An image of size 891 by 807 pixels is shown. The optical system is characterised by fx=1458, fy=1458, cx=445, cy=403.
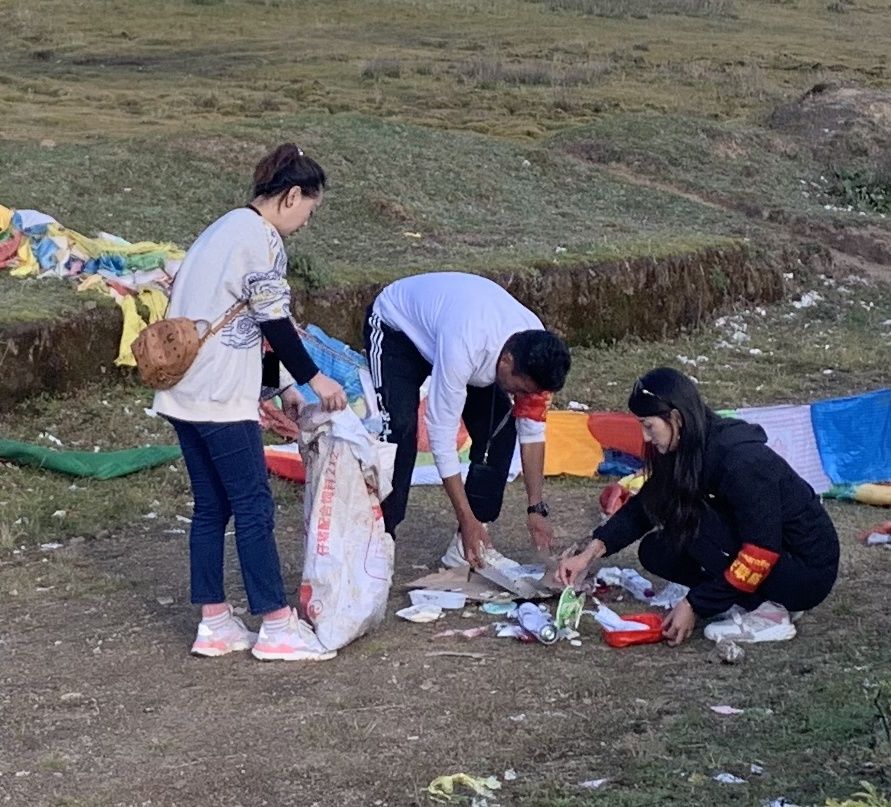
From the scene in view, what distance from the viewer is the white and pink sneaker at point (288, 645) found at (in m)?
4.60

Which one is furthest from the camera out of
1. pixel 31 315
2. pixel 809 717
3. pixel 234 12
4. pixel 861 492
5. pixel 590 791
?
pixel 234 12

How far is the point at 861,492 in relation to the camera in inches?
273

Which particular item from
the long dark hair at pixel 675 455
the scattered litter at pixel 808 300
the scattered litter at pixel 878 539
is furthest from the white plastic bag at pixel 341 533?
the scattered litter at pixel 808 300

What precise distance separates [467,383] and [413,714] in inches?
48.9

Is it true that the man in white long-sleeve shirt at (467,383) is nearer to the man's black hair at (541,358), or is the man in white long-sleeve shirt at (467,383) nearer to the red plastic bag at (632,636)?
the man's black hair at (541,358)

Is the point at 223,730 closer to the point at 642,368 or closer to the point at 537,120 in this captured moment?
the point at 642,368

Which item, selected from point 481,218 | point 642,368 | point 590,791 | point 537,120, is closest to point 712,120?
point 537,120

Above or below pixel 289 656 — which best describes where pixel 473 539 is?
above

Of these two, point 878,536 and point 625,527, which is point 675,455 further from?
point 878,536

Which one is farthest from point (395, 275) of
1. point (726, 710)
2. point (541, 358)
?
point (726, 710)

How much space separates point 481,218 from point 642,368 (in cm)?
299

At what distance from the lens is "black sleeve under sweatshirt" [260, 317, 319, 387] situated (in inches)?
170

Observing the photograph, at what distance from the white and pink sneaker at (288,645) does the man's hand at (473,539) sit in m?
0.70

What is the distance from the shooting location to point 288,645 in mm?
4605
